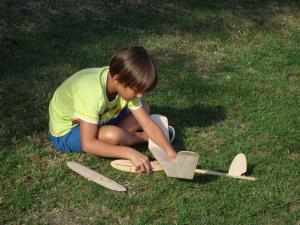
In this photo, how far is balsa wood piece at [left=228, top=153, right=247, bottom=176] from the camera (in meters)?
3.74

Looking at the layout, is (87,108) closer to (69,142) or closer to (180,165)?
(69,142)

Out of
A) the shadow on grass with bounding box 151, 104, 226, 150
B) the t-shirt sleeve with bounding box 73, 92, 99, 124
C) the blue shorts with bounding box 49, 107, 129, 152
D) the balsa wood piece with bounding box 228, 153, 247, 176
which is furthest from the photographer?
the shadow on grass with bounding box 151, 104, 226, 150

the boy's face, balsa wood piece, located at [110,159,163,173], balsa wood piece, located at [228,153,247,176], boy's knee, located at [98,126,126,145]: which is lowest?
balsa wood piece, located at [110,159,163,173]

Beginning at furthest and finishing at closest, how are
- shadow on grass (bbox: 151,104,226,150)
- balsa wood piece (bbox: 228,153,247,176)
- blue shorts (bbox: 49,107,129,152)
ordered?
shadow on grass (bbox: 151,104,226,150) → blue shorts (bbox: 49,107,129,152) → balsa wood piece (bbox: 228,153,247,176)

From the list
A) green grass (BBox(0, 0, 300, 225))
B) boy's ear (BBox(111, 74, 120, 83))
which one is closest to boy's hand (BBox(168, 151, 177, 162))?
green grass (BBox(0, 0, 300, 225))

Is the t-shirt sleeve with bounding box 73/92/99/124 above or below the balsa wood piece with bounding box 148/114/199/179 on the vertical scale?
above

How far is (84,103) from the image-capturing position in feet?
12.0

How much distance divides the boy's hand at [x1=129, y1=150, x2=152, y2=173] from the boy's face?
1.31 ft

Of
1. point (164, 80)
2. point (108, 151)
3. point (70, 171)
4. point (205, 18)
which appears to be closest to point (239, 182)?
point (108, 151)

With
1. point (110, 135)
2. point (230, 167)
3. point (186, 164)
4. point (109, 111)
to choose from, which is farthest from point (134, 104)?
point (230, 167)

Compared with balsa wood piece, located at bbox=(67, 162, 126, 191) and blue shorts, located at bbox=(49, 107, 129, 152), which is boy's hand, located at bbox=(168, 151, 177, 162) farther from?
blue shorts, located at bbox=(49, 107, 129, 152)

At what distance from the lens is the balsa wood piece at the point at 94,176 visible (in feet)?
11.7

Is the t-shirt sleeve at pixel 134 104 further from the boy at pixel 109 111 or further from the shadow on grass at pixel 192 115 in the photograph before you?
the shadow on grass at pixel 192 115

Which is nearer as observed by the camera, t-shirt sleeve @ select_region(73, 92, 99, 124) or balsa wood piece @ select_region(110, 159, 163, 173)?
t-shirt sleeve @ select_region(73, 92, 99, 124)
